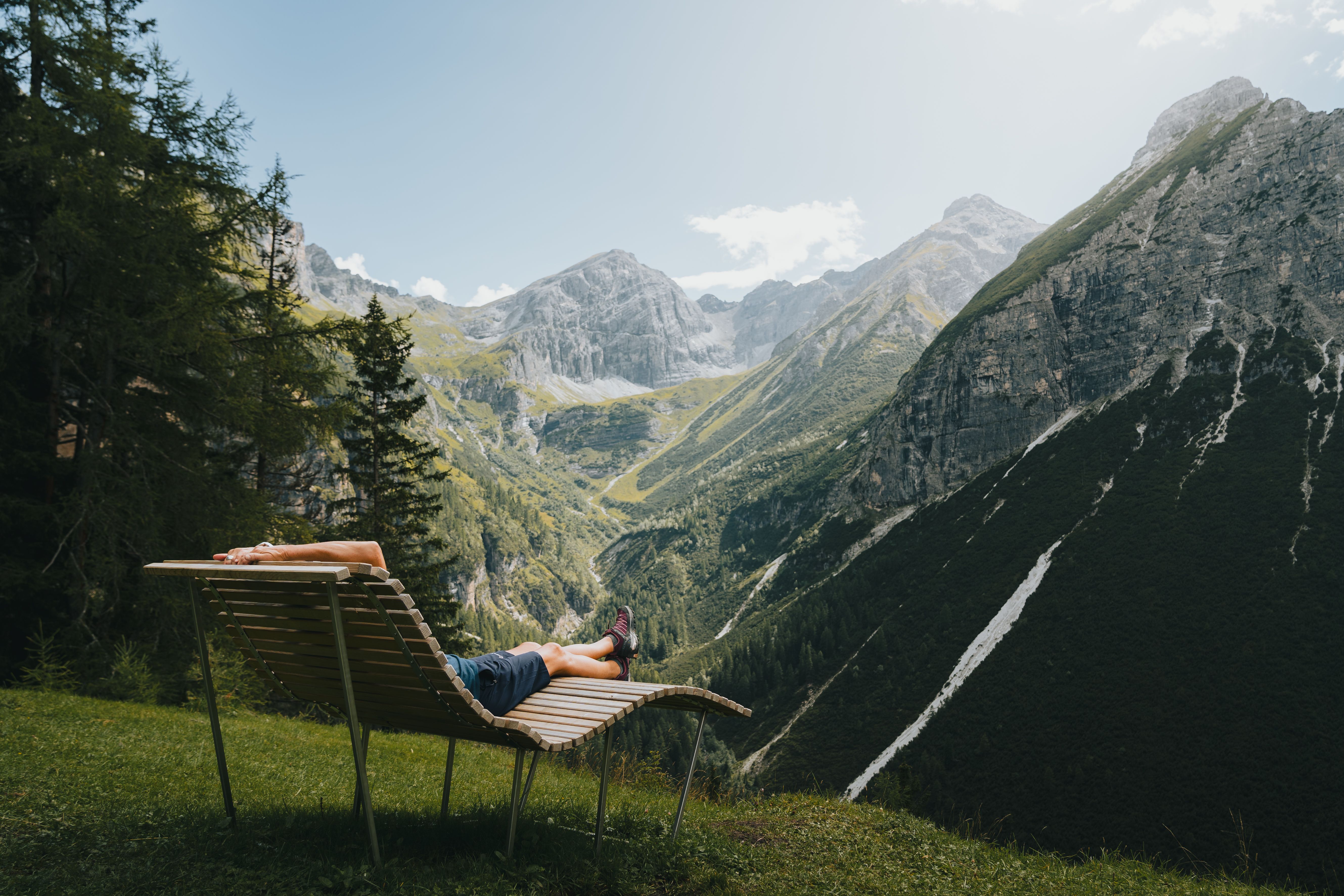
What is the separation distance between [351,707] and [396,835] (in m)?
1.73

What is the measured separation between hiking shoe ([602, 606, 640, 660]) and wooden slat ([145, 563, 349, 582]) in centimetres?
337

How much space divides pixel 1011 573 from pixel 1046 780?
4347 cm

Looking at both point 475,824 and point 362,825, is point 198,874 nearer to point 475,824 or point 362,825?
point 362,825

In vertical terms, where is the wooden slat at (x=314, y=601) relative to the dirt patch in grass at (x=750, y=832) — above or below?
above

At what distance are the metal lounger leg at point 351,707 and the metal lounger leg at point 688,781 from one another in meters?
2.09

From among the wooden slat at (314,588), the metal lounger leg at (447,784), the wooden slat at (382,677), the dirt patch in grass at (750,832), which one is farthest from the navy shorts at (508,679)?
the dirt patch in grass at (750,832)

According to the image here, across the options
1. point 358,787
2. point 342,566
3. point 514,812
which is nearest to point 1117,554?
point 514,812

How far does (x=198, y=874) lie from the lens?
319 cm

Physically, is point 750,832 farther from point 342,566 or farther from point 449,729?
point 342,566

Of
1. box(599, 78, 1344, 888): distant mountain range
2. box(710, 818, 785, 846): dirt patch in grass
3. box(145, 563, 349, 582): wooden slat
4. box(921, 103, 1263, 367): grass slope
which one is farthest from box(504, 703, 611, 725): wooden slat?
box(921, 103, 1263, 367): grass slope

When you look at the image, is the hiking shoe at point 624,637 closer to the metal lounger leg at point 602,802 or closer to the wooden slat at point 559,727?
the metal lounger leg at point 602,802

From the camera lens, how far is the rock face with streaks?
133125mm

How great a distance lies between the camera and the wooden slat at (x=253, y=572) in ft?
8.90

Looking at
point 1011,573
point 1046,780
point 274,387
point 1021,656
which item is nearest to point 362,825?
point 274,387
